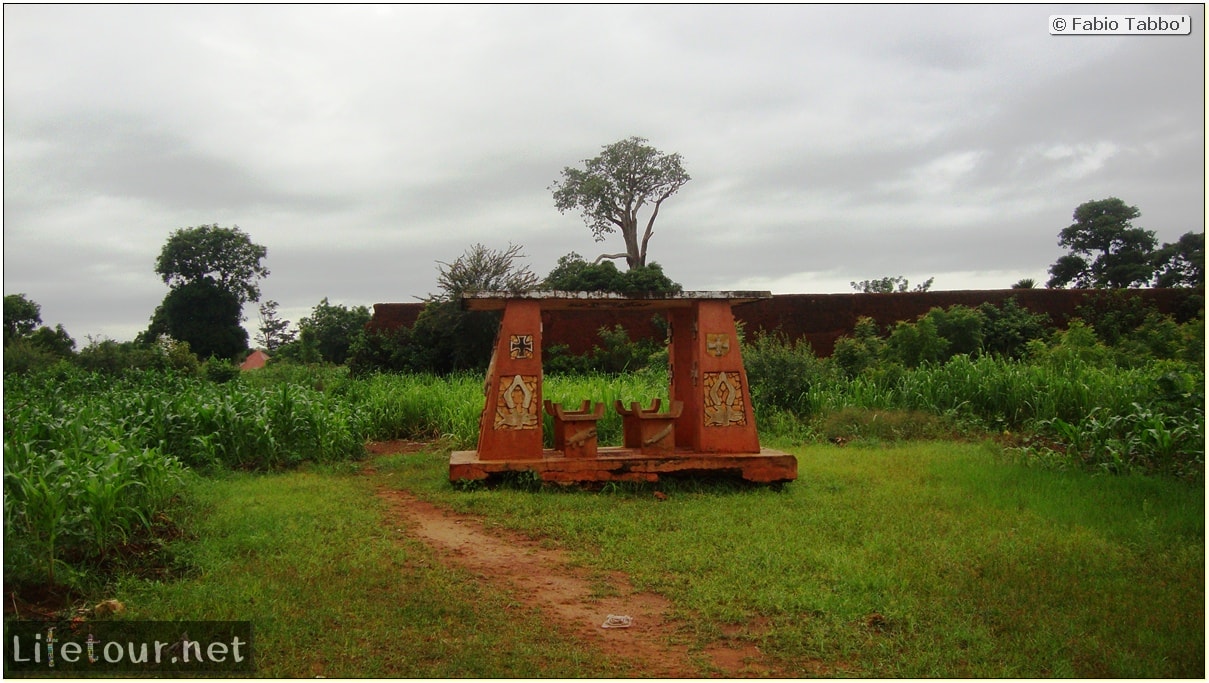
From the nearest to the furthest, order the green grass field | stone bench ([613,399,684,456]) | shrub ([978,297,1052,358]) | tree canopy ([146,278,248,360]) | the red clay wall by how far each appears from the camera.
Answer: the green grass field, stone bench ([613,399,684,456]), shrub ([978,297,1052,358]), the red clay wall, tree canopy ([146,278,248,360])

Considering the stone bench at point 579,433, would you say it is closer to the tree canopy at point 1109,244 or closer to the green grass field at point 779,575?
the green grass field at point 779,575

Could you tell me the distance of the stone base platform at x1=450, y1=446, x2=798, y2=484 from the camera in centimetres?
743

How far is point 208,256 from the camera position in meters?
24.4

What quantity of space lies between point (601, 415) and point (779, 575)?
2994mm

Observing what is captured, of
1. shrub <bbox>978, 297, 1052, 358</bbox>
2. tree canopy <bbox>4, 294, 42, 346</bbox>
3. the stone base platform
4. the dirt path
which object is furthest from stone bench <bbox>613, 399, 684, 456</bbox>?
tree canopy <bbox>4, 294, 42, 346</bbox>

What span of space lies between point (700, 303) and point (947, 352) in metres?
8.97

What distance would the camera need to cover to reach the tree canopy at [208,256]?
2425cm

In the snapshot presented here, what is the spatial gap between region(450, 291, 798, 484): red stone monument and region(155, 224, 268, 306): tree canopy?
19.2m

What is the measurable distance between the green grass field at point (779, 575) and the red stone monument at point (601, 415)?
205mm

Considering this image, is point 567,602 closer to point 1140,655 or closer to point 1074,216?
point 1140,655

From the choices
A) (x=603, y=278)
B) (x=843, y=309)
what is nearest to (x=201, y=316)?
(x=603, y=278)

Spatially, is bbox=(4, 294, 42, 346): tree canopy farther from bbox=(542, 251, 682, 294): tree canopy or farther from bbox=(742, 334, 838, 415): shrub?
bbox=(742, 334, 838, 415): shrub

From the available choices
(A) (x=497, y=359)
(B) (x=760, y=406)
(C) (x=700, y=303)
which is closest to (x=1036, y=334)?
(B) (x=760, y=406)

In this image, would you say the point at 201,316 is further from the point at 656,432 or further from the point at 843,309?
the point at 656,432
